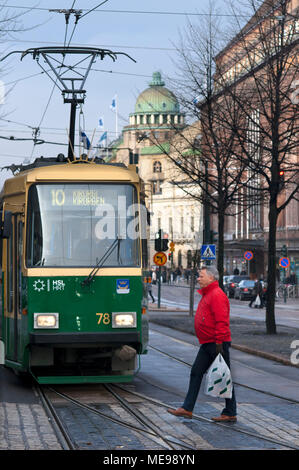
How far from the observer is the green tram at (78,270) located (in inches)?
512

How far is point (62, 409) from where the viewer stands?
11.7 metres

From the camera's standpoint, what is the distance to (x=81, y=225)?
13367mm

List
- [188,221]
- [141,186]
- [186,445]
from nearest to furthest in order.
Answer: [186,445], [141,186], [188,221]

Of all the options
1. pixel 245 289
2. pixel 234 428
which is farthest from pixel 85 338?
pixel 245 289

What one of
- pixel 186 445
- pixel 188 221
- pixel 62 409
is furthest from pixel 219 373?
pixel 188 221

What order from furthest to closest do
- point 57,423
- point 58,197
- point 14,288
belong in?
point 14,288
point 58,197
point 57,423

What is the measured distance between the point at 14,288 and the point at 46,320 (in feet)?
3.94

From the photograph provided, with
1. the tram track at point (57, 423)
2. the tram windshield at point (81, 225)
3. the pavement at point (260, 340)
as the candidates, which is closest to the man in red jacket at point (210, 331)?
the tram track at point (57, 423)

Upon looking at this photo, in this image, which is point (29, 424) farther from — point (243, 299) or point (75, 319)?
point (243, 299)

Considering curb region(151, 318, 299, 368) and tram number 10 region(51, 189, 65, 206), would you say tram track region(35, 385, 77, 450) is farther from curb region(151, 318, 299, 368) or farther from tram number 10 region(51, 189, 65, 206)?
curb region(151, 318, 299, 368)

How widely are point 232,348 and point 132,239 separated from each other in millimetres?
9795

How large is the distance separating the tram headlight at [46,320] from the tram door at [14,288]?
62cm

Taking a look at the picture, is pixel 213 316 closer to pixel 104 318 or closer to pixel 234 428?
pixel 234 428

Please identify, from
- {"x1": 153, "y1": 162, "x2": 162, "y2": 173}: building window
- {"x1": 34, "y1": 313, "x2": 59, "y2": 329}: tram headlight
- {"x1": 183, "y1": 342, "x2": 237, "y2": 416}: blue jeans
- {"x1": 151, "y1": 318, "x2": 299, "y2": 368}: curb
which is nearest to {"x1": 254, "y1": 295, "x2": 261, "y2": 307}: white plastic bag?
{"x1": 151, "y1": 318, "x2": 299, "y2": 368}: curb
